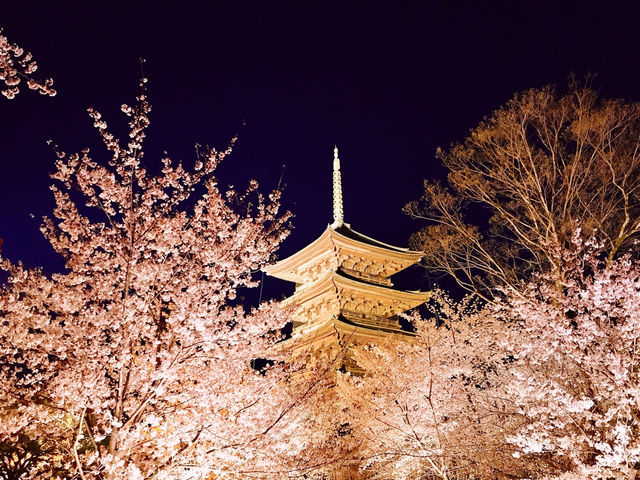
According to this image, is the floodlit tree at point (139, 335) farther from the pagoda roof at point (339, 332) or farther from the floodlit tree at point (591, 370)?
the pagoda roof at point (339, 332)

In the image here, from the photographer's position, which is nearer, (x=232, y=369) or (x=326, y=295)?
(x=232, y=369)

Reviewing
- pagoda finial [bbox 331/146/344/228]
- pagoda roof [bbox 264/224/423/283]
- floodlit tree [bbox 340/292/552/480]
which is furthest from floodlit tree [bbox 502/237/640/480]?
pagoda finial [bbox 331/146/344/228]

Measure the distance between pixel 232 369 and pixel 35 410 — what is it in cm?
273

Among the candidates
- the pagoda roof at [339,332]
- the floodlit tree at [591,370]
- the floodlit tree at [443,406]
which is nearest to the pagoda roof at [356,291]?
the pagoda roof at [339,332]

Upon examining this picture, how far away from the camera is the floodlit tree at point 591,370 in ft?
23.8

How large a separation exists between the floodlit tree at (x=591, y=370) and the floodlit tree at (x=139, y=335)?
5.04 metres

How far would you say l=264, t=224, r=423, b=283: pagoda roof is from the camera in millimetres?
20250

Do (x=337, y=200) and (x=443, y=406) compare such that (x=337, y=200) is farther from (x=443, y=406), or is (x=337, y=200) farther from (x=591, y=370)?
(x=591, y=370)

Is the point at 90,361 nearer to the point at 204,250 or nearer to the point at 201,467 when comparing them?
the point at 201,467

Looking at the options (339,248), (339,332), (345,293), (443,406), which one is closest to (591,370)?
(443,406)

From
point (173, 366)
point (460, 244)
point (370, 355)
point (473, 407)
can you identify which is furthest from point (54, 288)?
point (370, 355)

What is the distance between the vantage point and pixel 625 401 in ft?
23.4

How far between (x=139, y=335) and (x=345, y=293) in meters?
14.5

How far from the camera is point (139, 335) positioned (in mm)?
6207
